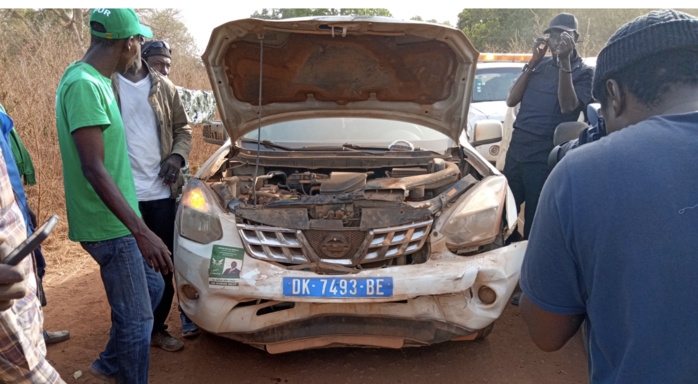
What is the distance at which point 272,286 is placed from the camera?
2.54 m

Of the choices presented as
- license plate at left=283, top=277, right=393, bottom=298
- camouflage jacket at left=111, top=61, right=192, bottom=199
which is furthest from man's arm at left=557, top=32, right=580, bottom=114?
camouflage jacket at left=111, top=61, right=192, bottom=199

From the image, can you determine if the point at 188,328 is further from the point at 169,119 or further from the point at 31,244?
the point at 31,244

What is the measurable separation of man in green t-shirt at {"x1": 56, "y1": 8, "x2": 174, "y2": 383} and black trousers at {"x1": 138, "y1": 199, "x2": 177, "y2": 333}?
35.2 inches

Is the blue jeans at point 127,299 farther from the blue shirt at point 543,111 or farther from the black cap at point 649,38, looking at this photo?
the blue shirt at point 543,111

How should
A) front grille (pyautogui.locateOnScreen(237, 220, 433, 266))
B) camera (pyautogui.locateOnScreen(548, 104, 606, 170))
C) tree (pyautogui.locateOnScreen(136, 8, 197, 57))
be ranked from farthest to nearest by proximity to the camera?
tree (pyautogui.locateOnScreen(136, 8, 197, 57)), front grille (pyautogui.locateOnScreen(237, 220, 433, 266)), camera (pyautogui.locateOnScreen(548, 104, 606, 170))

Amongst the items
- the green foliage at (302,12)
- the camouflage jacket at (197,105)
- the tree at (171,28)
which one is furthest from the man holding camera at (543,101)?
the green foliage at (302,12)

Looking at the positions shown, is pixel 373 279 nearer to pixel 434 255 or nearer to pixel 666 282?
pixel 434 255

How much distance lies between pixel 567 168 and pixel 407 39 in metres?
2.57

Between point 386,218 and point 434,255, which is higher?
point 386,218

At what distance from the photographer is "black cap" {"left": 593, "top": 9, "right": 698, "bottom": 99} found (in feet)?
3.37

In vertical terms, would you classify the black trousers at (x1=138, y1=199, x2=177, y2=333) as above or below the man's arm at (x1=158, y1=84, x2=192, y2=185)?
below

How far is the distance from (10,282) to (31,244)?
14 cm

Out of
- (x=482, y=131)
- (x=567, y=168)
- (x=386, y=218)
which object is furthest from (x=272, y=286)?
(x=482, y=131)

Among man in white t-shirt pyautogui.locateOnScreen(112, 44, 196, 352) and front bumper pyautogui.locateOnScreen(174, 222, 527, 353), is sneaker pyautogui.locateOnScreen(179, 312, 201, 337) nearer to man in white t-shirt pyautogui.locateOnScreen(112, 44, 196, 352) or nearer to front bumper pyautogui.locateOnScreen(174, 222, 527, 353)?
man in white t-shirt pyautogui.locateOnScreen(112, 44, 196, 352)
